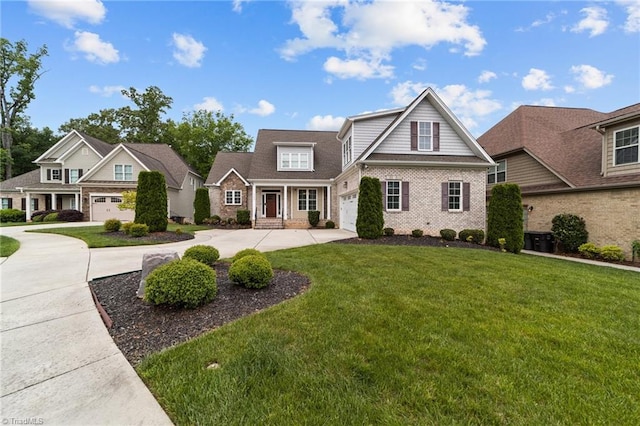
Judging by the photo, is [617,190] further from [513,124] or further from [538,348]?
[538,348]

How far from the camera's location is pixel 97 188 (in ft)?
70.6

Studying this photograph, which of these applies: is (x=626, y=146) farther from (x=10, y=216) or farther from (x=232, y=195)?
(x=10, y=216)

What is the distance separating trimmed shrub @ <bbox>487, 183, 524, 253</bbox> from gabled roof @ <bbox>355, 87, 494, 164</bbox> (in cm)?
344

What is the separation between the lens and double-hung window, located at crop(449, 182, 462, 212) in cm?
1401

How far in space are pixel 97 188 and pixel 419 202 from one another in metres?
23.6

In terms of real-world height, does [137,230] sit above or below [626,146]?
below

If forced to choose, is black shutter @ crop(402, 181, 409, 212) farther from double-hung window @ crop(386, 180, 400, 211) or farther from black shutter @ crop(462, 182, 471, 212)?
black shutter @ crop(462, 182, 471, 212)

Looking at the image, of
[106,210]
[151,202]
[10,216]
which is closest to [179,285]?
[151,202]

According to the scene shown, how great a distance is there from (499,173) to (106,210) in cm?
2782

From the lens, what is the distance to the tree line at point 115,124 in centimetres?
2842

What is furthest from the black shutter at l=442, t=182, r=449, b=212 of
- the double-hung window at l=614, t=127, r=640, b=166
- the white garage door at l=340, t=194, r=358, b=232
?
the double-hung window at l=614, t=127, r=640, b=166

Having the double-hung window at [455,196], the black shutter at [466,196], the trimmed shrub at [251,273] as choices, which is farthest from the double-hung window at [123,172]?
the black shutter at [466,196]

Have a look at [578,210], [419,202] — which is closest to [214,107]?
[419,202]

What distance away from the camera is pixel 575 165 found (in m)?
12.9
